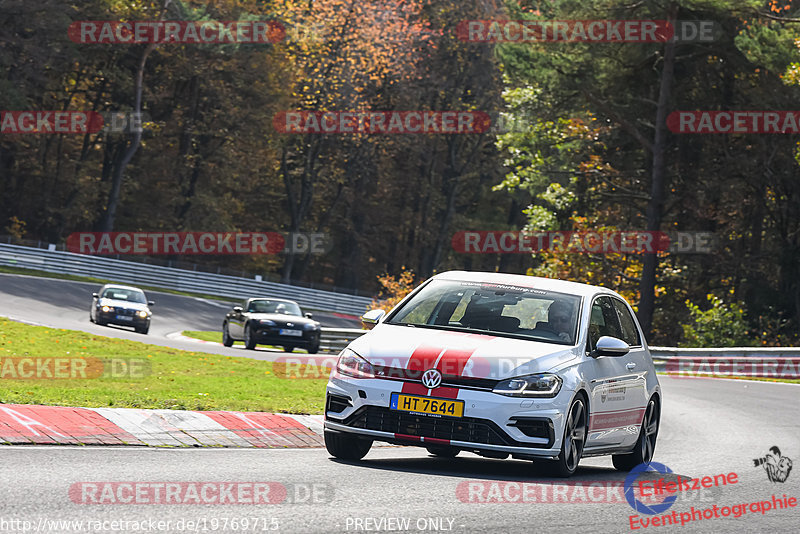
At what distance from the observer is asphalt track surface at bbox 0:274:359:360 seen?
31.1 meters

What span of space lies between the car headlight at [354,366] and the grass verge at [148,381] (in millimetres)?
3084

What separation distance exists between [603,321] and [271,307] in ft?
71.2

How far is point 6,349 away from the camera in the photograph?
20.2m

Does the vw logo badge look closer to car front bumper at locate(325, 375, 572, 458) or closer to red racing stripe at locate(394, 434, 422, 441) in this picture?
car front bumper at locate(325, 375, 572, 458)

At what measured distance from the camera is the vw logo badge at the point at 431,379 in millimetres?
9648

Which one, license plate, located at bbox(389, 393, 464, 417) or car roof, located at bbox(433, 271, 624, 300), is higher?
car roof, located at bbox(433, 271, 624, 300)

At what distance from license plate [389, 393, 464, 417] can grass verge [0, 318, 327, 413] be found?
12.0 ft

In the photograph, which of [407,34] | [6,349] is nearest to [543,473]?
[6,349]

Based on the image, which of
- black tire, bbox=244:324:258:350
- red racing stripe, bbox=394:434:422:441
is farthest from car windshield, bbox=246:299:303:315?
red racing stripe, bbox=394:434:422:441

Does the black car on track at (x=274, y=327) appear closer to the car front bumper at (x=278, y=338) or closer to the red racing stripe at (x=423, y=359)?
the car front bumper at (x=278, y=338)

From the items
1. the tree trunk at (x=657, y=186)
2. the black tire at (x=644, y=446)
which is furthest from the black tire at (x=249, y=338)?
the black tire at (x=644, y=446)

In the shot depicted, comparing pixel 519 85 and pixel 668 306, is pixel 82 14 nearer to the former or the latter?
pixel 519 85

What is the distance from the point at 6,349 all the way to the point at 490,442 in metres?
12.8

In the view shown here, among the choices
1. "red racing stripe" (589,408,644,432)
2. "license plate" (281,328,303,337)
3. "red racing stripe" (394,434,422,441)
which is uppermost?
"red racing stripe" (589,408,644,432)
